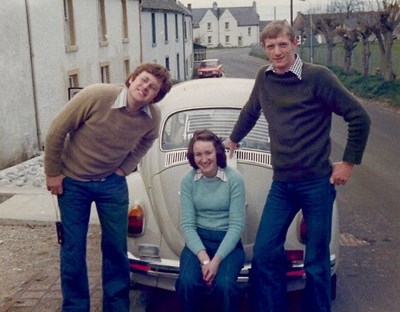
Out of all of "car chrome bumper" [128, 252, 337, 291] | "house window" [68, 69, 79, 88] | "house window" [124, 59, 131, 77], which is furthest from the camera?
"house window" [124, 59, 131, 77]

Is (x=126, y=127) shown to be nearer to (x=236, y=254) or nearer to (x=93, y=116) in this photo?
(x=93, y=116)

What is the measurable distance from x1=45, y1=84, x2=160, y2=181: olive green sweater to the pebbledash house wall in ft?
31.8

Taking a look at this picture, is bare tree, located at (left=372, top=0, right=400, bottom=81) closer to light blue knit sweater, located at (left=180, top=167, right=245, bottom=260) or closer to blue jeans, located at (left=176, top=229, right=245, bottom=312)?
light blue knit sweater, located at (left=180, top=167, right=245, bottom=260)

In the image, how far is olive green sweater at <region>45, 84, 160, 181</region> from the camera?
3951 millimetres

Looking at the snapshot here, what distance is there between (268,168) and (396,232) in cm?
286

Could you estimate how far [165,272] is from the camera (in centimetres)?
446

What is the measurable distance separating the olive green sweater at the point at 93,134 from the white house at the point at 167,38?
27.2 meters

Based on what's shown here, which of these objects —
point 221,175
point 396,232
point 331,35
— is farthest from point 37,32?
point 331,35

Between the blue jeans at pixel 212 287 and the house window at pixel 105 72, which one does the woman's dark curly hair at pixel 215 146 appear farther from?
the house window at pixel 105 72

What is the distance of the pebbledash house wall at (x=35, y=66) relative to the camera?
13617mm

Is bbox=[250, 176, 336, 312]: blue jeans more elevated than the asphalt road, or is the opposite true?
bbox=[250, 176, 336, 312]: blue jeans

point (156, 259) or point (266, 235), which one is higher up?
point (266, 235)

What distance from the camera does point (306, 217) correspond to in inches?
160

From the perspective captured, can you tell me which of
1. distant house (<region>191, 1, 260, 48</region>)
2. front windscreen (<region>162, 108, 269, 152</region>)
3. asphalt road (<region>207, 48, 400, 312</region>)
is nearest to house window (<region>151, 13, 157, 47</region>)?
asphalt road (<region>207, 48, 400, 312</region>)
